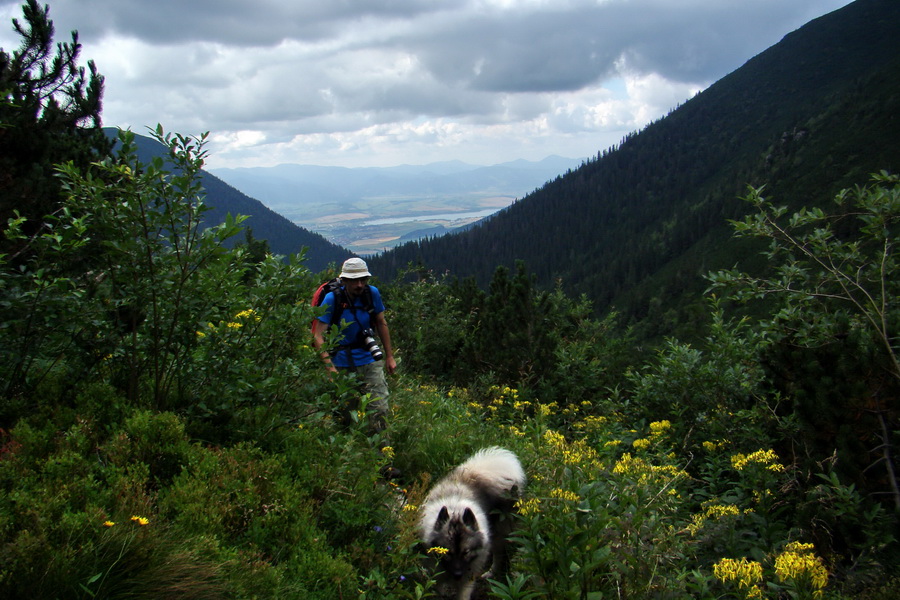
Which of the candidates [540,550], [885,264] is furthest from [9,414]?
[885,264]

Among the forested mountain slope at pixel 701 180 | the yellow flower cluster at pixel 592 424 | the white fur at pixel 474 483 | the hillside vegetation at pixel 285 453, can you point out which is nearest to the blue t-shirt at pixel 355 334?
the hillside vegetation at pixel 285 453

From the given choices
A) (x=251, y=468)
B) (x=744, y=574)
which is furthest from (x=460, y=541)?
(x=744, y=574)

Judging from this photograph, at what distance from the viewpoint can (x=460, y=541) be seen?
11.5 ft

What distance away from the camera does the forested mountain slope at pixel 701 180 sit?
101 m

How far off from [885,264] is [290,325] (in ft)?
16.5

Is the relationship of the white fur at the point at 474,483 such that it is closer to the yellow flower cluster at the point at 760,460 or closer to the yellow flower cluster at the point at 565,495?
the yellow flower cluster at the point at 565,495

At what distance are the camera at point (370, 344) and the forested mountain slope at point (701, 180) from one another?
263ft

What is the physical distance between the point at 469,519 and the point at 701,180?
598 ft

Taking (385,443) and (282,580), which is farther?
(385,443)

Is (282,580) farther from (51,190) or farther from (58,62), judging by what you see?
(58,62)

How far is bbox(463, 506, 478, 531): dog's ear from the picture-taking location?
3561mm

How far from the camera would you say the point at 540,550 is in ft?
8.24

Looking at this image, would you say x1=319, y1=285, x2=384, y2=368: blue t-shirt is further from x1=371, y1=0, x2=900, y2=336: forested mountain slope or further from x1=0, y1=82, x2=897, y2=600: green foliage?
x1=371, y1=0, x2=900, y2=336: forested mountain slope

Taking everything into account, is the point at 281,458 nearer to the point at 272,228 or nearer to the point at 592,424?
the point at 592,424
